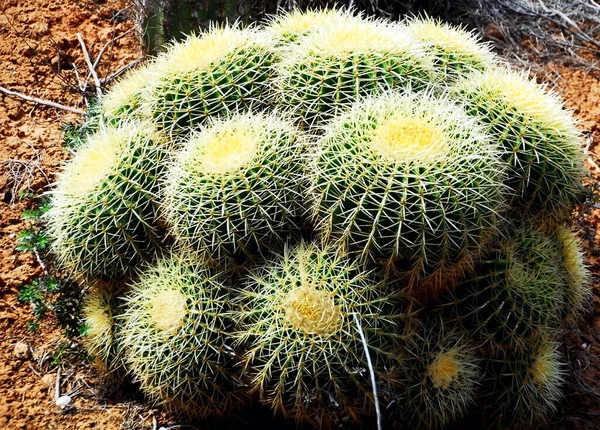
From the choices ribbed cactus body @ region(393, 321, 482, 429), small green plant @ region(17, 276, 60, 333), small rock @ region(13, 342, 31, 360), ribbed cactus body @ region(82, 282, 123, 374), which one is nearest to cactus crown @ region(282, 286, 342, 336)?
ribbed cactus body @ region(393, 321, 482, 429)

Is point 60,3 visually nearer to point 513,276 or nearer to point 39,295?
point 39,295

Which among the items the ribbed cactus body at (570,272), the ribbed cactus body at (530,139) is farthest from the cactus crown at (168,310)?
the ribbed cactus body at (570,272)

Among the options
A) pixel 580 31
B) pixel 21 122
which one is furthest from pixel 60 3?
pixel 580 31

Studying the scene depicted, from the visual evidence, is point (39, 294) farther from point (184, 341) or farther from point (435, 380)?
point (435, 380)

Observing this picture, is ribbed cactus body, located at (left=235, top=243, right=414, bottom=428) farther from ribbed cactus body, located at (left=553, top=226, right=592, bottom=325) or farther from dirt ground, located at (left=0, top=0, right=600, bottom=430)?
Result: ribbed cactus body, located at (left=553, top=226, right=592, bottom=325)

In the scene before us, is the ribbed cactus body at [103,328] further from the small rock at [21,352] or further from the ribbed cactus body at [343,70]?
the ribbed cactus body at [343,70]

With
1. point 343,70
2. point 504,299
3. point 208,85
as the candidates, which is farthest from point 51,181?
point 504,299
